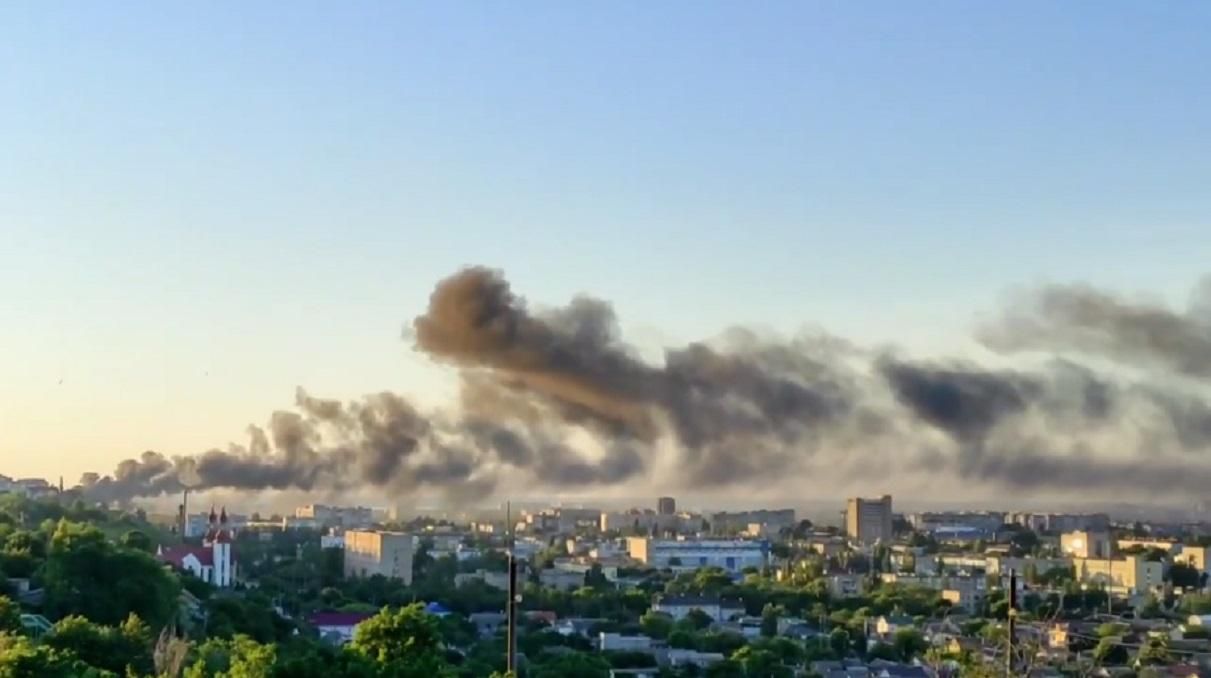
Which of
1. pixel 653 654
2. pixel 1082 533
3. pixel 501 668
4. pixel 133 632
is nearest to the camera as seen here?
pixel 133 632

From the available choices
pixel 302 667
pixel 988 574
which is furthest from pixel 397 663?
pixel 988 574

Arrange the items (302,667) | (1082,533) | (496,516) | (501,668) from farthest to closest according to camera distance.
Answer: (496,516) → (1082,533) → (501,668) → (302,667)

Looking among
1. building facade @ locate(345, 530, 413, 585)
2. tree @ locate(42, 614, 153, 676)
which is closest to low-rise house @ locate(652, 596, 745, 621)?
building facade @ locate(345, 530, 413, 585)

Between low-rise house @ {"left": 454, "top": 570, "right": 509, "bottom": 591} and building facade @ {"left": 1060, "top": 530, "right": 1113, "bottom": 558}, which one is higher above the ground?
building facade @ {"left": 1060, "top": 530, "right": 1113, "bottom": 558}

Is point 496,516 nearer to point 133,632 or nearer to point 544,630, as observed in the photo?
point 544,630

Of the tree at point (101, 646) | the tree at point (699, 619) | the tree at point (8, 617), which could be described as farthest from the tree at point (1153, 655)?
the tree at point (8, 617)

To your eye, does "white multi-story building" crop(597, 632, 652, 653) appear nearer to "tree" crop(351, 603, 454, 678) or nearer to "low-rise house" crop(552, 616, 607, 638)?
"low-rise house" crop(552, 616, 607, 638)
